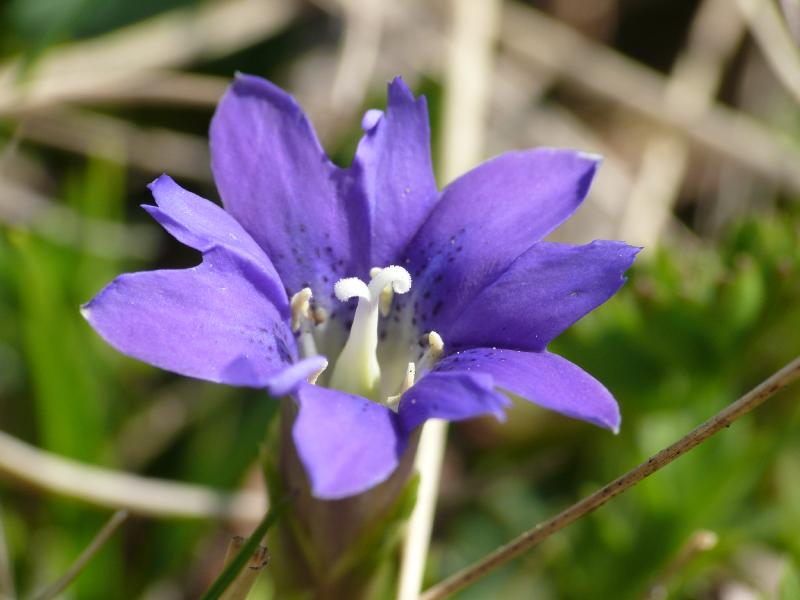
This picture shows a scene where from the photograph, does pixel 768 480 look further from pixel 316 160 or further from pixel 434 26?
pixel 434 26

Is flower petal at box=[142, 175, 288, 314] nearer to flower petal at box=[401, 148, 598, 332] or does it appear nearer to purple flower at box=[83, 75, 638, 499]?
purple flower at box=[83, 75, 638, 499]

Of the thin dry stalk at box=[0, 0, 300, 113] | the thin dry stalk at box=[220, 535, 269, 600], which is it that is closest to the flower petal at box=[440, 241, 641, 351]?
the thin dry stalk at box=[220, 535, 269, 600]

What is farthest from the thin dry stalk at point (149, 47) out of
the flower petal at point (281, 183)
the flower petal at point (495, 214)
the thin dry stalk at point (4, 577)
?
the flower petal at point (495, 214)

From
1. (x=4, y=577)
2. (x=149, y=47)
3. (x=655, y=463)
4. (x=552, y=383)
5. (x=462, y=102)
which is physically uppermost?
(x=552, y=383)

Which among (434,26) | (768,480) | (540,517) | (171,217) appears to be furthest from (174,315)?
(434,26)

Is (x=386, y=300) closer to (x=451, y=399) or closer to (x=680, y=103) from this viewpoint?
(x=451, y=399)

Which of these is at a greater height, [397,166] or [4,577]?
[397,166]

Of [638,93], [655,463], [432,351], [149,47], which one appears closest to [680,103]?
[638,93]
